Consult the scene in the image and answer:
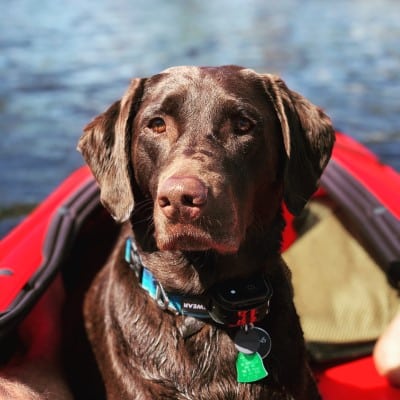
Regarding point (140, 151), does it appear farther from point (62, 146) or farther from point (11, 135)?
point (11, 135)

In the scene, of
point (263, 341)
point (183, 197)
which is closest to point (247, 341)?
point (263, 341)

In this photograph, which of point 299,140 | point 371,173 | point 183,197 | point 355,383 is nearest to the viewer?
point 183,197

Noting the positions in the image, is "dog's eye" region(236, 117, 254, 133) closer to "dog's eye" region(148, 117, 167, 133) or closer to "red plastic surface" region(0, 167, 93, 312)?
"dog's eye" region(148, 117, 167, 133)

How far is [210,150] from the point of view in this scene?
8.64ft

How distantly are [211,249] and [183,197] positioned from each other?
423 millimetres

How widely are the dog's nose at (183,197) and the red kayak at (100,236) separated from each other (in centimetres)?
108

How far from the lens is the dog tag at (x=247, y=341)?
2816 mm

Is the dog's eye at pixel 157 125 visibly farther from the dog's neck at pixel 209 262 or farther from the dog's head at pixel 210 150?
the dog's neck at pixel 209 262

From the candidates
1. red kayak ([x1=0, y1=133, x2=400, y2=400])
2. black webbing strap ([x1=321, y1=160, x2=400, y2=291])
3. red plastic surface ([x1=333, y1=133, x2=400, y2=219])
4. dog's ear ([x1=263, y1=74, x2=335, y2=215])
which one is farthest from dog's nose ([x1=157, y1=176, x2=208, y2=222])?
red plastic surface ([x1=333, y1=133, x2=400, y2=219])

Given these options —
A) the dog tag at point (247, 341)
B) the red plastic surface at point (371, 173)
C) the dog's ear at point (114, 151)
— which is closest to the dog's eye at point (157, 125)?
the dog's ear at point (114, 151)

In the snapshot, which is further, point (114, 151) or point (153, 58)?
point (153, 58)

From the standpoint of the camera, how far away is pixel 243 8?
18953 mm

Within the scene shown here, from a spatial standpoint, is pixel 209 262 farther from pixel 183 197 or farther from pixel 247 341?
pixel 183 197

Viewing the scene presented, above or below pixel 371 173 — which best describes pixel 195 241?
above
